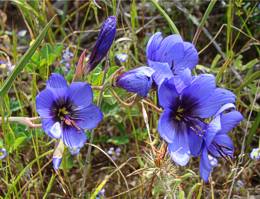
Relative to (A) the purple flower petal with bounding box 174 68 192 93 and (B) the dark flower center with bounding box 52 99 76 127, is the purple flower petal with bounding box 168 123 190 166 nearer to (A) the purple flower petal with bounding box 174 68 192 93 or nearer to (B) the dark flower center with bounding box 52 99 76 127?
(A) the purple flower petal with bounding box 174 68 192 93

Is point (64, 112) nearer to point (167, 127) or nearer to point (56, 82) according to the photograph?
point (56, 82)

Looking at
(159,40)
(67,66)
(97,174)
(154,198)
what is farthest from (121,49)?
(159,40)

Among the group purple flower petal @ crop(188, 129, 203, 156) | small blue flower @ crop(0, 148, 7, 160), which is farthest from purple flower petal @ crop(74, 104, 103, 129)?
Answer: small blue flower @ crop(0, 148, 7, 160)

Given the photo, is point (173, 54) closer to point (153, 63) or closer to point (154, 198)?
point (153, 63)

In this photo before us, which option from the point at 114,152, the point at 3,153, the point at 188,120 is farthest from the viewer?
the point at 114,152

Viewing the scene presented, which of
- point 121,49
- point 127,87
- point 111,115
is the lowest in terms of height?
point 111,115

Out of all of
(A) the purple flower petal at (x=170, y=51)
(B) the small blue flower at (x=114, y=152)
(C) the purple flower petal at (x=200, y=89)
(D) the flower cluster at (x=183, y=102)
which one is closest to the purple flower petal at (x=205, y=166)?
(D) the flower cluster at (x=183, y=102)

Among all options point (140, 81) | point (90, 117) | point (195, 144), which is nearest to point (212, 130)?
point (195, 144)
